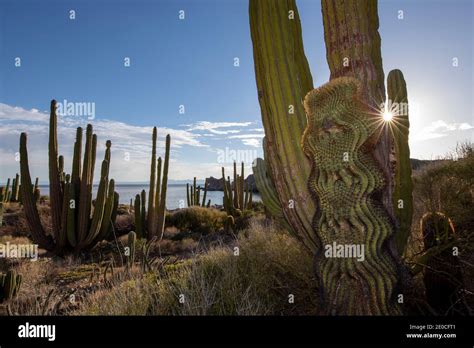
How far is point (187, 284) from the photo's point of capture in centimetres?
384

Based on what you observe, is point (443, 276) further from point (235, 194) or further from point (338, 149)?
point (235, 194)

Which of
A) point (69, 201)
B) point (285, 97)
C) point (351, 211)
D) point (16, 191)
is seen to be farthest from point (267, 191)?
point (16, 191)

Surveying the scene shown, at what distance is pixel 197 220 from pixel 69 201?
24.4 feet

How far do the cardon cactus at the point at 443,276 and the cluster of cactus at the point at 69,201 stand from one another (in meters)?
7.56

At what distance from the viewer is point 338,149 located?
253 centimetres

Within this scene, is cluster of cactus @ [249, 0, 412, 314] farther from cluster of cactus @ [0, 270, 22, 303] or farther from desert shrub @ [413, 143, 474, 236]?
cluster of cactus @ [0, 270, 22, 303]

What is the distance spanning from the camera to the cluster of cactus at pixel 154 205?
1025cm

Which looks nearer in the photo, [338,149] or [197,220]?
[338,149]

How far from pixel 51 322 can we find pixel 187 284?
1.64m

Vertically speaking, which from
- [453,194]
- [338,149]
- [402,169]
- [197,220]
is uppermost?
[338,149]

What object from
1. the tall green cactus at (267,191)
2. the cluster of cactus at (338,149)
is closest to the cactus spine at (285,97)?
the cluster of cactus at (338,149)

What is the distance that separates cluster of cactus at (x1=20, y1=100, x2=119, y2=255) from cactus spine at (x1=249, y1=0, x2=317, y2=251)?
6.38m

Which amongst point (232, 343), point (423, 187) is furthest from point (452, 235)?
point (423, 187)

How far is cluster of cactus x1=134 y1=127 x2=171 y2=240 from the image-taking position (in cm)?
1025
